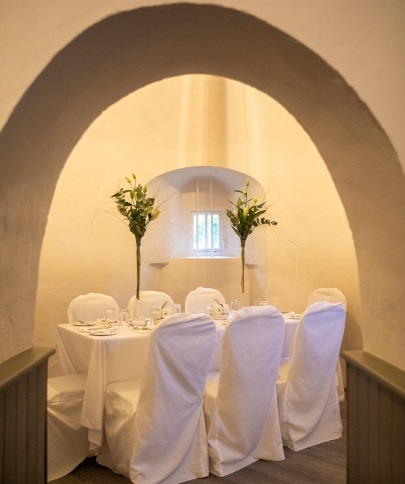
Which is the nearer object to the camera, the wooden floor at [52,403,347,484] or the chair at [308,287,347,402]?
the wooden floor at [52,403,347,484]

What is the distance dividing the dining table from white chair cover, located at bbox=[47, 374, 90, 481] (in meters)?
0.11

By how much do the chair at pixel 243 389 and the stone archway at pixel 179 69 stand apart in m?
1.20

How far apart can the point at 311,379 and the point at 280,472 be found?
655 millimetres

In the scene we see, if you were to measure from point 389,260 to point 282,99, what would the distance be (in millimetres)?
753

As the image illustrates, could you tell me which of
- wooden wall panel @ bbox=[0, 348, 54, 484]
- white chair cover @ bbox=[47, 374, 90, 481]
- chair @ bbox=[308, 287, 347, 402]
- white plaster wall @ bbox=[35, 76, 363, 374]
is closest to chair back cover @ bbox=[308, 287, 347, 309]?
chair @ bbox=[308, 287, 347, 402]

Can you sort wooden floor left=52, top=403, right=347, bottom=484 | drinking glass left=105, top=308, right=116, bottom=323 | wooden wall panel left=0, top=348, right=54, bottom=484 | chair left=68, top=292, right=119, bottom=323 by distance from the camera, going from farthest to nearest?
1. chair left=68, top=292, right=119, bottom=323
2. drinking glass left=105, top=308, right=116, bottom=323
3. wooden floor left=52, top=403, right=347, bottom=484
4. wooden wall panel left=0, top=348, right=54, bottom=484

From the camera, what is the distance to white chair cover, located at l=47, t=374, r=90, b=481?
2.85 m

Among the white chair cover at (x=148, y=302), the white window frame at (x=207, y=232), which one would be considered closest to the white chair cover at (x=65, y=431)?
the white chair cover at (x=148, y=302)

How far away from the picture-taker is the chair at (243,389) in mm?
2867

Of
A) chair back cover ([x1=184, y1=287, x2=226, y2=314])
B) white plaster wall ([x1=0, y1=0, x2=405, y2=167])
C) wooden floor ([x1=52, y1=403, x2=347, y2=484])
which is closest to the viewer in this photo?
white plaster wall ([x1=0, y1=0, x2=405, y2=167])

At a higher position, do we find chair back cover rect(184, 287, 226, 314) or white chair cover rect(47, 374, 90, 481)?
chair back cover rect(184, 287, 226, 314)

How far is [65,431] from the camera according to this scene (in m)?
2.92

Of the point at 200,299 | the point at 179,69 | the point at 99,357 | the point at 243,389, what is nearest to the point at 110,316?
the point at 99,357

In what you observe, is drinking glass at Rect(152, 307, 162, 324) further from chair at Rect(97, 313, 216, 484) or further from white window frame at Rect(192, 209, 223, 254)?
white window frame at Rect(192, 209, 223, 254)
